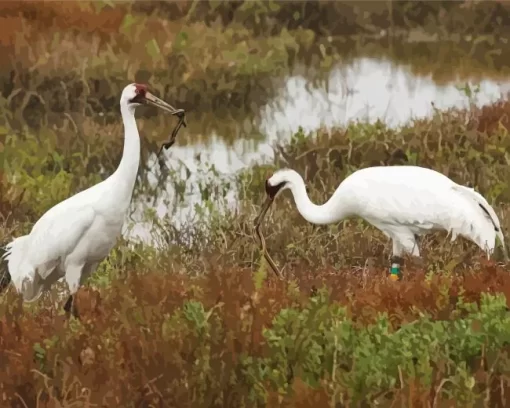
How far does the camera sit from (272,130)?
11.0 meters

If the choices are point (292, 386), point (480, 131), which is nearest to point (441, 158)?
point (480, 131)

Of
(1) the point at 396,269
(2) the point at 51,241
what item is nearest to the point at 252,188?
(1) the point at 396,269

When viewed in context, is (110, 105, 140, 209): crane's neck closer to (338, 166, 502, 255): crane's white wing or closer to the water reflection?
(338, 166, 502, 255): crane's white wing

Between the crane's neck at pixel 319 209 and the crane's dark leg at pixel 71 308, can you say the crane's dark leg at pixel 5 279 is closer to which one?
the crane's dark leg at pixel 71 308

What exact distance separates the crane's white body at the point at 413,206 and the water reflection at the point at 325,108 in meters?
1.63

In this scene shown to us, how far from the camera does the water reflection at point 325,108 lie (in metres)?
8.83

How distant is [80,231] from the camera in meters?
4.75

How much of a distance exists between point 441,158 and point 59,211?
4.26m

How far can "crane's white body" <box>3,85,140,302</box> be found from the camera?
15.4 feet

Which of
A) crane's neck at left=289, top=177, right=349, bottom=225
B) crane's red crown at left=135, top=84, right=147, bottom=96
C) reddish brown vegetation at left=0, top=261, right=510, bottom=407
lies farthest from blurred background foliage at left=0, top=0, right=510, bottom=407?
crane's red crown at left=135, top=84, right=147, bottom=96

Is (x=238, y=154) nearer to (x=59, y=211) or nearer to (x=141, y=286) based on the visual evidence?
(x=59, y=211)

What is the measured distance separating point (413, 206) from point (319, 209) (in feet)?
2.05

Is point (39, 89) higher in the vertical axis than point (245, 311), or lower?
lower

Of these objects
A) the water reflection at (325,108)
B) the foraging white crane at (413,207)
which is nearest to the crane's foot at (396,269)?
the foraging white crane at (413,207)
